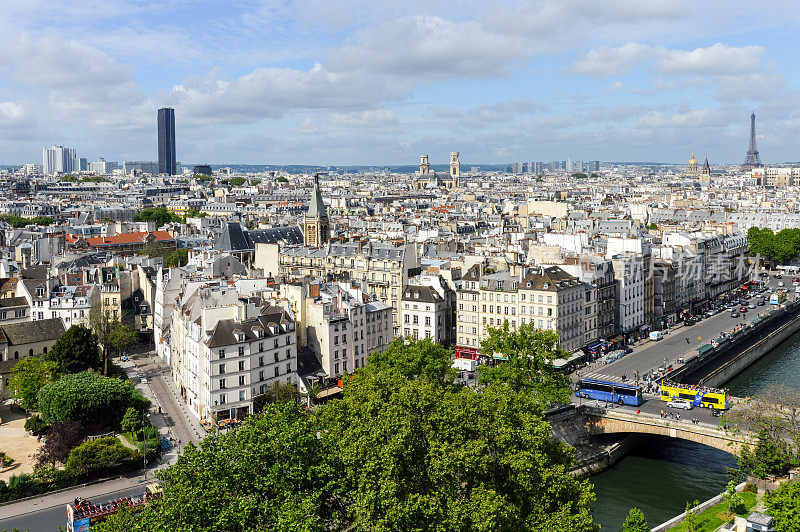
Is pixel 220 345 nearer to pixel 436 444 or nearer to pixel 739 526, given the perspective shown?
pixel 436 444

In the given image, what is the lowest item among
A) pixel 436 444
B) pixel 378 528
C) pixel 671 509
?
pixel 671 509

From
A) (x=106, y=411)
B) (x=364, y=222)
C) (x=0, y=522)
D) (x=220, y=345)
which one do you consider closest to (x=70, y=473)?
(x=0, y=522)

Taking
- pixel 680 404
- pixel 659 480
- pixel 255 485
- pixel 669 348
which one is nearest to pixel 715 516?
pixel 659 480

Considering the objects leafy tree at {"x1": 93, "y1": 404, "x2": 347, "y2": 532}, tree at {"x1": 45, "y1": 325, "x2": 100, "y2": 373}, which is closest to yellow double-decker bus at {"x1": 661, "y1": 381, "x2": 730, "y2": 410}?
leafy tree at {"x1": 93, "y1": 404, "x2": 347, "y2": 532}

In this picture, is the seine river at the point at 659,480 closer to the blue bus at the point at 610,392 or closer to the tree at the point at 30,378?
the blue bus at the point at 610,392

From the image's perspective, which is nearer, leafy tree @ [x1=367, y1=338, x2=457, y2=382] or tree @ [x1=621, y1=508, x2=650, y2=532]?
tree @ [x1=621, y1=508, x2=650, y2=532]

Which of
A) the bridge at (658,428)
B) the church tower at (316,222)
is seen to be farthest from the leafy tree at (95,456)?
the church tower at (316,222)

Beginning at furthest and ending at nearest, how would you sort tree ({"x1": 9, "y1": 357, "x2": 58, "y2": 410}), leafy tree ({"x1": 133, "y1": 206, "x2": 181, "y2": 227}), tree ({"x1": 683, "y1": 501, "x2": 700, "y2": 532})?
leafy tree ({"x1": 133, "y1": 206, "x2": 181, "y2": 227})
tree ({"x1": 9, "y1": 357, "x2": 58, "y2": 410})
tree ({"x1": 683, "y1": 501, "x2": 700, "y2": 532})

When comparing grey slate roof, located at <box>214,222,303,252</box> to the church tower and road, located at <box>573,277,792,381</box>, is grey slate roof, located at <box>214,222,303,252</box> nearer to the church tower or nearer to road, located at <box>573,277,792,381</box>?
the church tower
